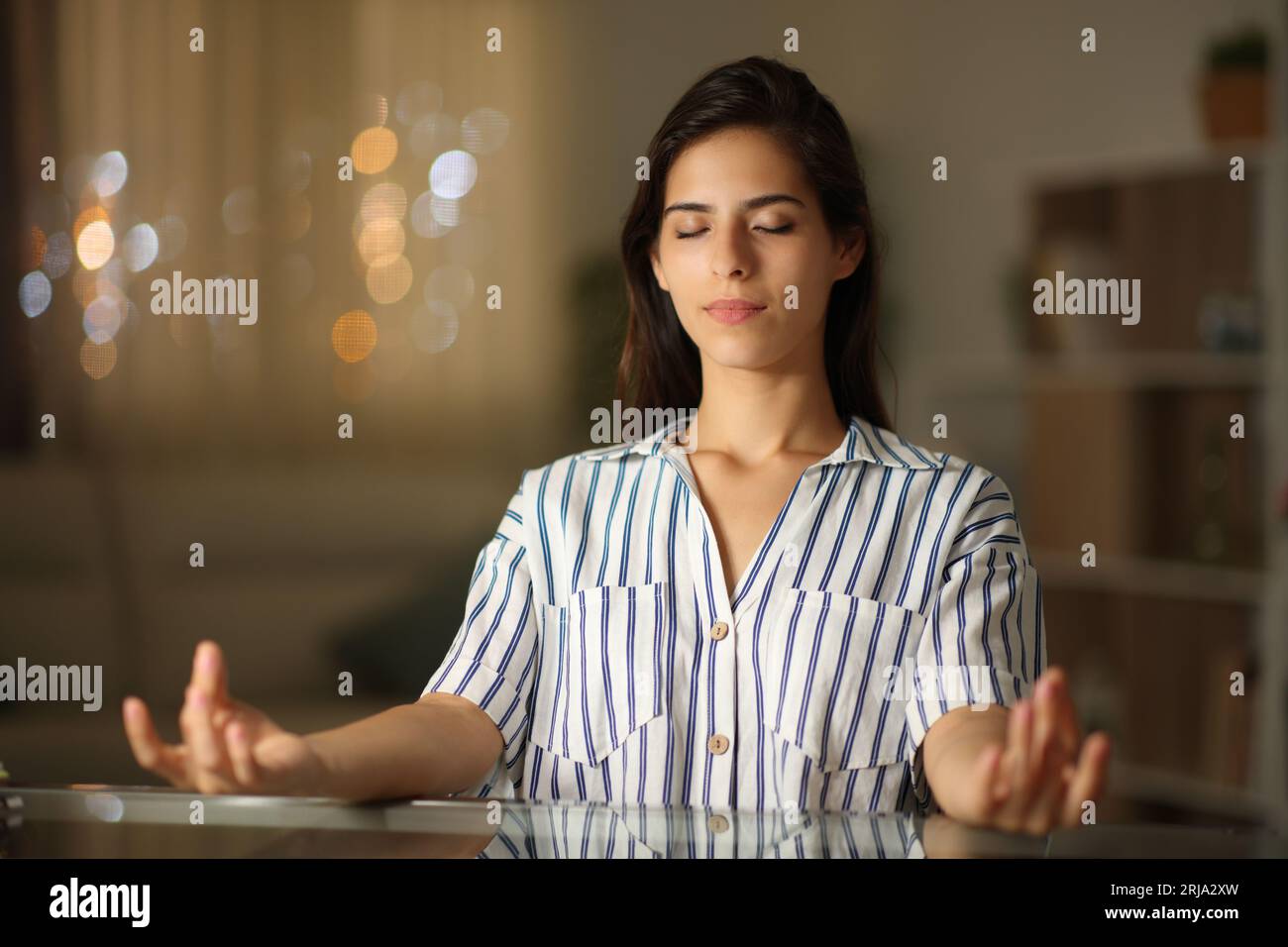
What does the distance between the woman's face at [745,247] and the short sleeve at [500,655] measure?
229 mm

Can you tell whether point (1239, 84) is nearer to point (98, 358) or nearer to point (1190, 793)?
point (1190, 793)

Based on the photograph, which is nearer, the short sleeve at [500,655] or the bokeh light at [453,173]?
the short sleeve at [500,655]

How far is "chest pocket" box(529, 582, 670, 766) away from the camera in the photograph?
922 millimetres

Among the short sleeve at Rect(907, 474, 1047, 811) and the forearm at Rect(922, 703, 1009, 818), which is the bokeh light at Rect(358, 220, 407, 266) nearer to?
the short sleeve at Rect(907, 474, 1047, 811)

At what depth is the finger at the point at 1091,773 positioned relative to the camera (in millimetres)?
641

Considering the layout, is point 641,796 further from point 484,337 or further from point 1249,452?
point 484,337

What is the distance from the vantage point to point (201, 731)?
672mm

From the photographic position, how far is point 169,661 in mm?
2307

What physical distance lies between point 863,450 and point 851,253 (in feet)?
0.52

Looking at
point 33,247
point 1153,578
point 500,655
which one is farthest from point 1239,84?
point 33,247

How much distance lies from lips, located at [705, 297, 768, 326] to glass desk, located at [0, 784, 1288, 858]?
0.36 m

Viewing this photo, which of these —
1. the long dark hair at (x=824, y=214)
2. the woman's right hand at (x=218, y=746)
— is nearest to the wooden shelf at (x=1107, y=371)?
the long dark hair at (x=824, y=214)

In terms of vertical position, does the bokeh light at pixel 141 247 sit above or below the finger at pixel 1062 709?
above

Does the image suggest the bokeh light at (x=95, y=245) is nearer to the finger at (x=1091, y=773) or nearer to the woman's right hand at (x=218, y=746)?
the woman's right hand at (x=218, y=746)
